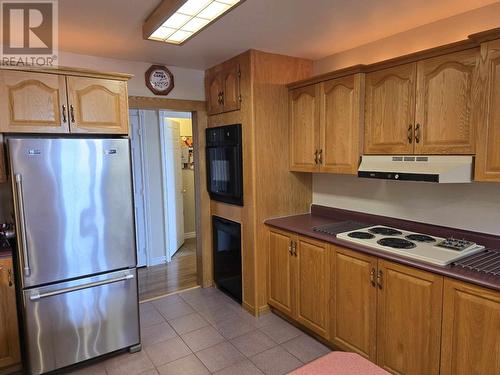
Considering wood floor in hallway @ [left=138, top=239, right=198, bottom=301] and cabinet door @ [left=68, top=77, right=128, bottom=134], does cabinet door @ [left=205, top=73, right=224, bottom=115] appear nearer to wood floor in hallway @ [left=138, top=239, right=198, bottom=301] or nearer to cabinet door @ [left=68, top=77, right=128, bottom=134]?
cabinet door @ [left=68, top=77, right=128, bottom=134]

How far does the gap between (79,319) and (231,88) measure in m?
2.26

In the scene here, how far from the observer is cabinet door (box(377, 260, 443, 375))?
6.08ft

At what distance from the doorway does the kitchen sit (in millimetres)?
1195

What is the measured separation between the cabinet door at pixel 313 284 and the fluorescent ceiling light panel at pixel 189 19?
5.66 ft

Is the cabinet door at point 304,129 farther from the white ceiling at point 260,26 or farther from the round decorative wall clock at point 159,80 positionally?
the round decorative wall clock at point 159,80

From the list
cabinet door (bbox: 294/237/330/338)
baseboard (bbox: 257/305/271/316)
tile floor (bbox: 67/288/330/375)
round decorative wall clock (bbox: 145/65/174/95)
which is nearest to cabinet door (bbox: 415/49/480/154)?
cabinet door (bbox: 294/237/330/338)

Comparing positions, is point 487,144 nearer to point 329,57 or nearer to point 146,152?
point 329,57

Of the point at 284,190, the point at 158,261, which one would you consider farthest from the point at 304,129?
the point at 158,261

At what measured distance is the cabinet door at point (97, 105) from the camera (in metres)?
2.32

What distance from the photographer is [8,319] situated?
2.26 meters

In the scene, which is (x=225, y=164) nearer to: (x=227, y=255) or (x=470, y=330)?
(x=227, y=255)

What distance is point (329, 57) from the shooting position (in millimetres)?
3133

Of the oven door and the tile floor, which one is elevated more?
the oven door

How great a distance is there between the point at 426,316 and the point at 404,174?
0.85 meters
